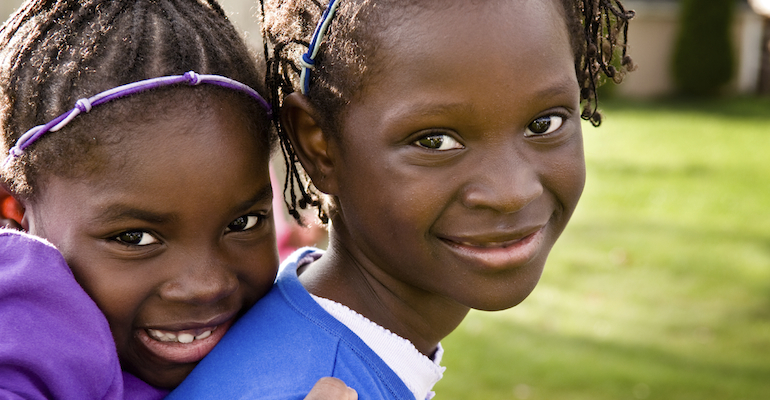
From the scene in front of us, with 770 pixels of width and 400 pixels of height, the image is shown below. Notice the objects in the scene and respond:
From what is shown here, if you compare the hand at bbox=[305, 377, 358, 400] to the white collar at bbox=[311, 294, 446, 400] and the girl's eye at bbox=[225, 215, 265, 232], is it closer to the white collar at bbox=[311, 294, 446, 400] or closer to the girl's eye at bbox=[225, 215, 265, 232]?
the white collar at bbox=[311, 294, 446, 400]

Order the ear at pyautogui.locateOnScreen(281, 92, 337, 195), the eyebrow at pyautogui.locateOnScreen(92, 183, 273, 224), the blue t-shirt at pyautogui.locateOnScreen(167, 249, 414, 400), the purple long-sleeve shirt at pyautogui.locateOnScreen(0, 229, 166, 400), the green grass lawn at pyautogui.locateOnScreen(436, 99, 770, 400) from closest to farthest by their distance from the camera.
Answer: the purple long-sleeve shirt at pyautogui.locateOnScreen(0, 229, 166, 400)
the blue t-shirt at pyautogui.locateOnScreen(167, 249, 414, 400)
the eyebrow at pyautogui.locateOnScreen(92, 183, 273, 224)
the ear at pyautogui.locateOnScreen(281, 92, 337, 195)
the green grass lawn at pyautogui.locateOnScreen(436, 99, 770, 400)

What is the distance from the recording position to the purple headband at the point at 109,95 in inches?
75.7

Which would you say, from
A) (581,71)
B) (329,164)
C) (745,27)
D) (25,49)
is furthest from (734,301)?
(745,27)

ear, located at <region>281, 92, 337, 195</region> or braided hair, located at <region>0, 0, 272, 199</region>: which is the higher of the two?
braided hair, located at <region>0, 0, 272, 199</region>

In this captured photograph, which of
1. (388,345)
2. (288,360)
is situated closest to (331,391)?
(288,360)

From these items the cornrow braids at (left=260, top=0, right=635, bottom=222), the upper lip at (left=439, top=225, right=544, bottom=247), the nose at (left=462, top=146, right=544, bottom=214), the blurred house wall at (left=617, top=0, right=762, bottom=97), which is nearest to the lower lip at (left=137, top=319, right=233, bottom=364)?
the cornrow braids at (left=260, top=0, right=635, bottom=222)

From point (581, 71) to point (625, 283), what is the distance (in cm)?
663

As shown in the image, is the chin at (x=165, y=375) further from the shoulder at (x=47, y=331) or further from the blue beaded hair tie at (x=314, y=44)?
the blue beaded hair tie at (x=314, y=44)

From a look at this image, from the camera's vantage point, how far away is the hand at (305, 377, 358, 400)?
1768 mm

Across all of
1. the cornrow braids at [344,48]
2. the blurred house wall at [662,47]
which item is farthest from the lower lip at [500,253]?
the blurred house wall at [662,47]

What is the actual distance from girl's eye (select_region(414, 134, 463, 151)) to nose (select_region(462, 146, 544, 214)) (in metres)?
0.06

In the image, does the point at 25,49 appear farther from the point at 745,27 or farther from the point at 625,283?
the point at 745,27

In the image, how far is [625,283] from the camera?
8.50 m

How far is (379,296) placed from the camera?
7.19 feet
